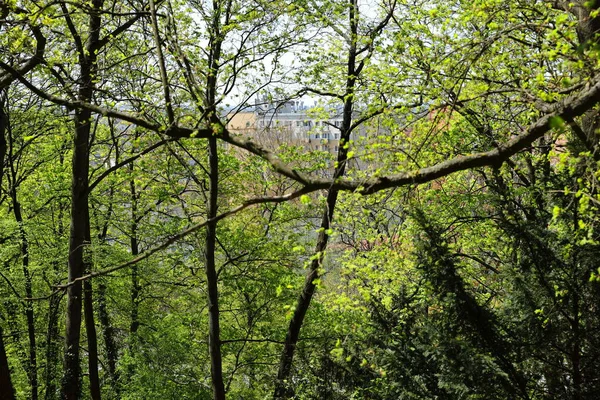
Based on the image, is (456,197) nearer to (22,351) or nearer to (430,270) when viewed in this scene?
(430,270)

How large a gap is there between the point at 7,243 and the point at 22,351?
235cm

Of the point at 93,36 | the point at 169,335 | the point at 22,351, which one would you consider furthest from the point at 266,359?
the point at 93,36

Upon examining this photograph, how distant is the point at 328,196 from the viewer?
308cm

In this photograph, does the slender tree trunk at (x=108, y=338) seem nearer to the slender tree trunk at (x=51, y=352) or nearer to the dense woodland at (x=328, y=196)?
the dense woodland at (x=328, y=196)

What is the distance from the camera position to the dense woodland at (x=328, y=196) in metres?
4.12

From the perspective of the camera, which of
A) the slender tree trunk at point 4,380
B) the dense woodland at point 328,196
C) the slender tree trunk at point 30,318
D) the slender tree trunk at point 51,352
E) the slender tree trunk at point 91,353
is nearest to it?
the dense woodland at point 328,196

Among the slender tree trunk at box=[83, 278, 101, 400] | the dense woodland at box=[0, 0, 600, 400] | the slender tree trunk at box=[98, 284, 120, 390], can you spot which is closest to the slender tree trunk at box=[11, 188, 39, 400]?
the dense woodland at box=[0, 0, 600, 400]

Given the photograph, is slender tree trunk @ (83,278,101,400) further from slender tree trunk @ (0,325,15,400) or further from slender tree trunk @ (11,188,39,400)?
slender tree trunk @ (0,325,15,400)

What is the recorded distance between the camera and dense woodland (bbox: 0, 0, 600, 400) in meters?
4.12

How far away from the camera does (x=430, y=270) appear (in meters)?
5.70

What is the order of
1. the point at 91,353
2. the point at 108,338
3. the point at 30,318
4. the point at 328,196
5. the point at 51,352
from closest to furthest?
the point at 328,196
the point at 91,353
the point at 51,352
the point at 30,318
the point at 108,338

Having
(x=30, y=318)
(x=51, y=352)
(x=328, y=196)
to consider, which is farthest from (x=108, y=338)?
(x=328, y=196)

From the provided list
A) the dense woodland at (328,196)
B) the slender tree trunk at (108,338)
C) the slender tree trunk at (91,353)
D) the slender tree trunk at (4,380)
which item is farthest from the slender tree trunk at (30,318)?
the slender tree trunk at (4,380)

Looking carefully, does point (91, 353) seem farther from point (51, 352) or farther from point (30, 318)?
point (30, 318)
